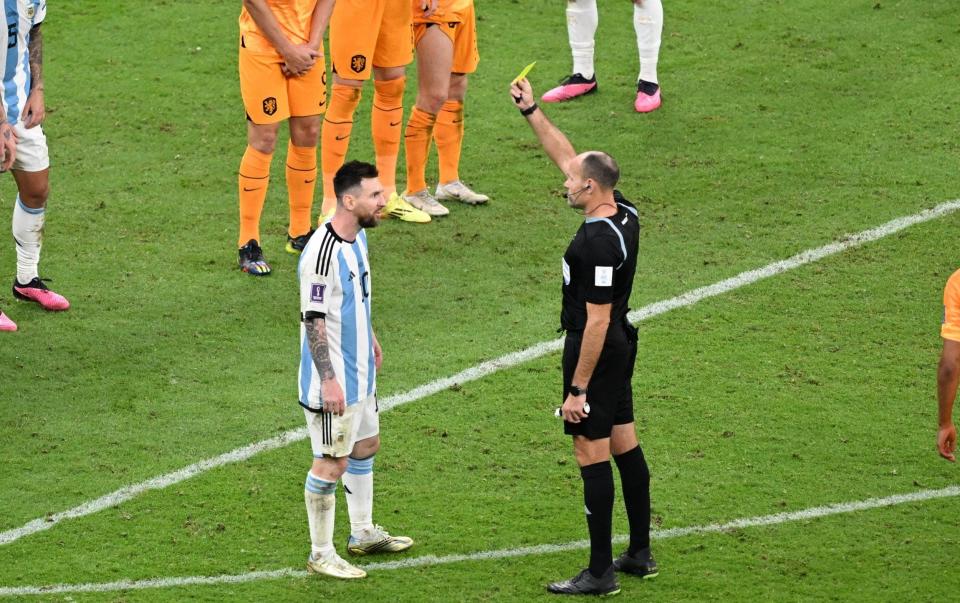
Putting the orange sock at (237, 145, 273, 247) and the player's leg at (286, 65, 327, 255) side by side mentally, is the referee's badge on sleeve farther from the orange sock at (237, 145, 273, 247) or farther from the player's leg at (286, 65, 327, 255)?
the orange sock at (237, 145, 273, 247)

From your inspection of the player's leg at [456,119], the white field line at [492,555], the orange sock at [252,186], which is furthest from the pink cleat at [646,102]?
the white field line at [492,555]

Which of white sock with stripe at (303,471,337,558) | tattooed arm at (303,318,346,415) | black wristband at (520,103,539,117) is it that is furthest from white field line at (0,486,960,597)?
black wristband at (520,103,539,117)

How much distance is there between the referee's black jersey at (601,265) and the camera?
6.03 meters

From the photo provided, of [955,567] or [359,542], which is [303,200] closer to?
[359,542]

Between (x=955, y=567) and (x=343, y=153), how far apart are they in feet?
17.5

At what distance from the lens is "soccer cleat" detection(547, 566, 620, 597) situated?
6.29 metres

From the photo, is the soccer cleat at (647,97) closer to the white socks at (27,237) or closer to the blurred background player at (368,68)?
the blurred background player at (368,68)

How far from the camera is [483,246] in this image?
10.1 m

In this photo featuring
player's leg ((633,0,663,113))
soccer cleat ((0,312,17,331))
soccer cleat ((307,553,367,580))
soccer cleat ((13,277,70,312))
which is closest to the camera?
soccer cleat ((307,553,367,580))

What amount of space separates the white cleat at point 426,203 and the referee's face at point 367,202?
436cm

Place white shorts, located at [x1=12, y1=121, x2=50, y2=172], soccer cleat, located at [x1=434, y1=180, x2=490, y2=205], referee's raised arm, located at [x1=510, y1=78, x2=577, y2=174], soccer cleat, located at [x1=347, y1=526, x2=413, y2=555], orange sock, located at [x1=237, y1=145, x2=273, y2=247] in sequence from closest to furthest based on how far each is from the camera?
soccer cleat, located at [x1=347, y1=526, x2=413, y2=555], referee's raised arm, located at [x1=510, y1=78, x2=577, y2=174], white shorts, located at [x1=12, y1=121, x2=50, y2=172], orange sock, located at [x1=237, y1=145, x2=273, y2=247], soccer cleat, located at [x1=434, y1=180, x2=490, y2=205]

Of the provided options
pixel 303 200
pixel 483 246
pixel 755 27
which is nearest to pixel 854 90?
pixel 755 27

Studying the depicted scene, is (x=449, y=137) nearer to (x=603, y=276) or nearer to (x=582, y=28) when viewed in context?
(x=582, y=28)

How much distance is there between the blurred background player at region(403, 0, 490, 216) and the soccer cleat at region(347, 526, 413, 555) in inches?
170
